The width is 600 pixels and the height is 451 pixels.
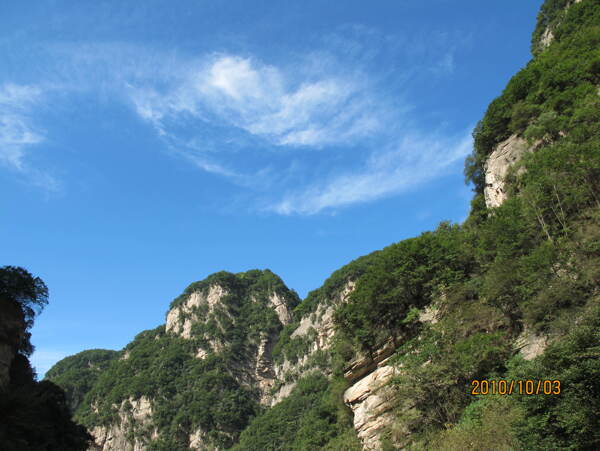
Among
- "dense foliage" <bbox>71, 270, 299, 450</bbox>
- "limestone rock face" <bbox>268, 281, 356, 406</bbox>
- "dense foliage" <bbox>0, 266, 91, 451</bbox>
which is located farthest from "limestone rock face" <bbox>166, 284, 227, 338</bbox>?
"dense foliage" <bbox>0, 266, 91, 451</bbox>

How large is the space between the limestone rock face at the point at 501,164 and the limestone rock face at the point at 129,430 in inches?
3210

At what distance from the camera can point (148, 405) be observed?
8938cm

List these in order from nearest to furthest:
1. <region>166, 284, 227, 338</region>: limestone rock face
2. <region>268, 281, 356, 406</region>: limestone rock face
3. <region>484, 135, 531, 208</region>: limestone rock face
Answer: <region>484, 135, 531, 208</region>: limestone rock face < <region>268, 281, 356, 406</region>: limestone rock face < <region>166, 284, 227, 338</region>: limestone rock face

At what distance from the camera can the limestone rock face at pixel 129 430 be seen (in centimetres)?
8512

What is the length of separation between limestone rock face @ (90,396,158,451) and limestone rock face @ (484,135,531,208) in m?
81.5

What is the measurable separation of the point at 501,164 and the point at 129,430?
8882cm

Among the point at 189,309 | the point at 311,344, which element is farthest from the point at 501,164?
the point at 189,309

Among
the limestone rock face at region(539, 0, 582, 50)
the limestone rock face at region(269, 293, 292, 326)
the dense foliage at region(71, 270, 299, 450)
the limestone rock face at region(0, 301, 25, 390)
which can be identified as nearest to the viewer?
the limestone rock face at region(0, 301, 25, 390)

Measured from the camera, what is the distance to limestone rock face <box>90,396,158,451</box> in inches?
3351

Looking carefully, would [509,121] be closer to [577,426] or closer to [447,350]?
[447,350]

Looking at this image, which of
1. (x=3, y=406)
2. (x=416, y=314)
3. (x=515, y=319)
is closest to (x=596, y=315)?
(x=515, y=319)

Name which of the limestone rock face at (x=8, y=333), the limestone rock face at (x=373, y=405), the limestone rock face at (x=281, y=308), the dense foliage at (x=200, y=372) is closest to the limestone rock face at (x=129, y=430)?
the dense foliage at (x=200, y=372)
